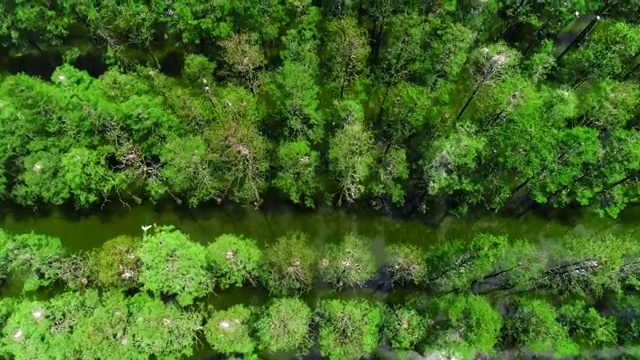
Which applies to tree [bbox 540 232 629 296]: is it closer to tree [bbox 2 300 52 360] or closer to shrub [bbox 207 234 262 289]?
shrub [bbox 207 234 262 289]

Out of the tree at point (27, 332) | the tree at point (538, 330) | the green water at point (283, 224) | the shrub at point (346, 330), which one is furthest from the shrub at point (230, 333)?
the tree at point (538, 330)

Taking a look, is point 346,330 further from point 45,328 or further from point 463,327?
point 45,328

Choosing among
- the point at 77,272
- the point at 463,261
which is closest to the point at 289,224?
the point at 463,261

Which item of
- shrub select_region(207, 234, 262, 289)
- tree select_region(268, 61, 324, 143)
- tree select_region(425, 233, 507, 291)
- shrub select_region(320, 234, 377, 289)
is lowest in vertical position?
shrub select_region(207, 234, 262, 289)

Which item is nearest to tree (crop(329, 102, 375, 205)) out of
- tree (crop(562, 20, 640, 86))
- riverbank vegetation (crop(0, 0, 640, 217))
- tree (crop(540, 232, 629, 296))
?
riverbank vegetation (crop(0, 0, 640, 217))

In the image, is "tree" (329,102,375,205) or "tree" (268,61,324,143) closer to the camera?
"tree" (329,102,375,205)

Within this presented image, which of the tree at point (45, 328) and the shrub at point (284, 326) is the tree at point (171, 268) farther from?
the shrub at point (284, 326)
